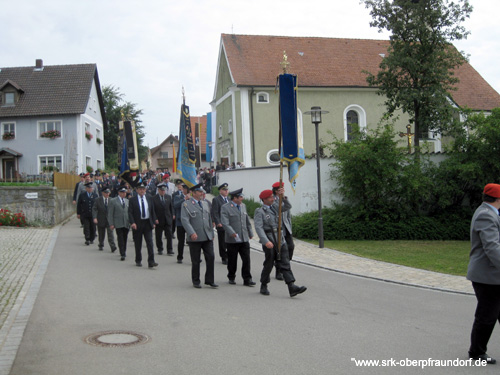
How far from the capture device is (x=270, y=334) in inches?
259

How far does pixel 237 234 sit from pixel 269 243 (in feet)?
3.64

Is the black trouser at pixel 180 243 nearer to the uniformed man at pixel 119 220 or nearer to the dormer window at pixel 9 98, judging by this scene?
the uniformed man at pixel 119 220

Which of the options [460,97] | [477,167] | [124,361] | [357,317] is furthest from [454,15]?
[460,97]

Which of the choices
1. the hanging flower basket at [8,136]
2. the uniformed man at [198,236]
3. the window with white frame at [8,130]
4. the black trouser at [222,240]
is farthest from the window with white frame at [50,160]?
the uniformed man at [198,236]

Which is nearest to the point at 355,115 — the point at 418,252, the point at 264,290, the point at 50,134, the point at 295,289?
the point at 50,134

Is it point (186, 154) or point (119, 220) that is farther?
point (186, 154)

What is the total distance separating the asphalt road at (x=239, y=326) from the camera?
215 inches

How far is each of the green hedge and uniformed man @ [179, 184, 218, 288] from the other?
869 cm

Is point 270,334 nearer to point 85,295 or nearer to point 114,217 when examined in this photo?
point 85,295

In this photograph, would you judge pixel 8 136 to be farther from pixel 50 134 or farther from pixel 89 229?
pixel 89 229

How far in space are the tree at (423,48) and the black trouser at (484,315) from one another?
686 inches

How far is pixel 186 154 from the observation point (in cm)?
1580

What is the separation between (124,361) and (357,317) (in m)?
3.52

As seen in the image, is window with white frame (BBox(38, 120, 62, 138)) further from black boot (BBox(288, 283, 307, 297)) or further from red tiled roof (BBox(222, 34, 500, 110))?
black boot (BBox(288, 283, 307, 297))
